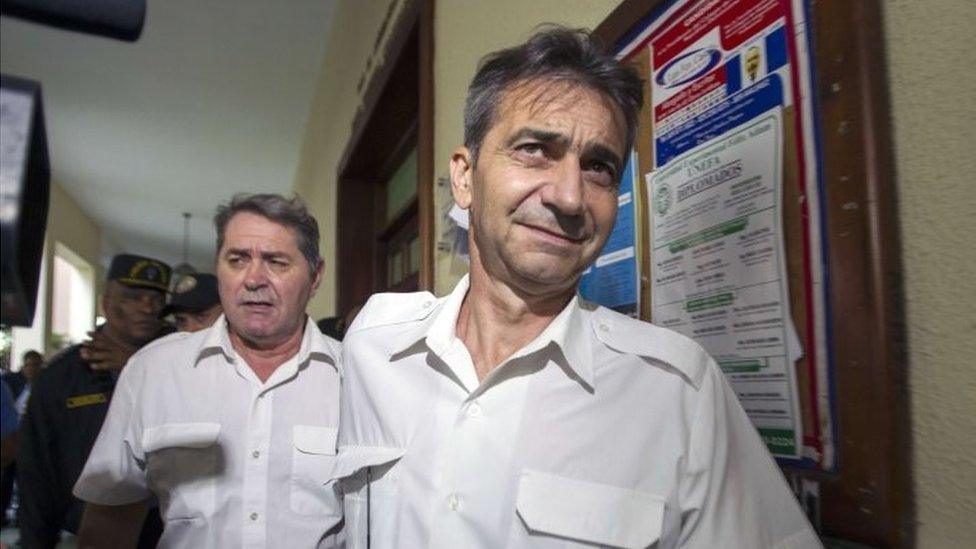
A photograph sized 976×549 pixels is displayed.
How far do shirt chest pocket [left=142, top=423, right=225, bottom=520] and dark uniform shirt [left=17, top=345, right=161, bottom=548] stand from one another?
650 millimetres

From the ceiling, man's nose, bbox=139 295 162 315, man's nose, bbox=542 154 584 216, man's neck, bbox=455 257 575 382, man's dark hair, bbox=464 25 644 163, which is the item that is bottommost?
man's neck, bbox=455 257 575 382

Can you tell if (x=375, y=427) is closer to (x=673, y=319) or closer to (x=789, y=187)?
(x=673, y=319)

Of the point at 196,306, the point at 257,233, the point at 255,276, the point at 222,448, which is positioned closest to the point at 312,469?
the point at 222,448

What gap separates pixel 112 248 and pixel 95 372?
1061 cm

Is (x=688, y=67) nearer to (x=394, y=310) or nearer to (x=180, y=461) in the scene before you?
(x=394, y=310)

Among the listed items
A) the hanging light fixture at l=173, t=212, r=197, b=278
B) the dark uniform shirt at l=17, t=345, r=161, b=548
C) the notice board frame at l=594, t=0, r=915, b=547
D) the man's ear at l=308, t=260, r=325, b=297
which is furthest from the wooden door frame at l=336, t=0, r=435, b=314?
the hanging light fixture at l=173, t=212, r=197, b=278

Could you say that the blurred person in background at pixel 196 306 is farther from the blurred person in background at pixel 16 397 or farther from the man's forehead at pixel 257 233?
the blurred person in background at pixel 16 397

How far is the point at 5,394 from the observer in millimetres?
2941

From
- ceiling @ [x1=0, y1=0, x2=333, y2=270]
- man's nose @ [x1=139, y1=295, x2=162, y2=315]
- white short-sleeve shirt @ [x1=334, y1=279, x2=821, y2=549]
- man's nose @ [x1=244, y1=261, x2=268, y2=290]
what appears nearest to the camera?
white short-sleeve shirt @ [x1=334, y1=279, x2=821, y2=549]

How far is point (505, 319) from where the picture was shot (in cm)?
91

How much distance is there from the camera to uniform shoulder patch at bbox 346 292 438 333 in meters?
1.03

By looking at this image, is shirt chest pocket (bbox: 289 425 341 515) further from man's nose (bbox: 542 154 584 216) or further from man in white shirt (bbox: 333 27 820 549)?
man's nose (bbox: 542 154 584 216)

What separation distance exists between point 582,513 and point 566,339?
0.21 metres

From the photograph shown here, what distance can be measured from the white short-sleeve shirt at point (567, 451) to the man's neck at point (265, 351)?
2.12 feet
